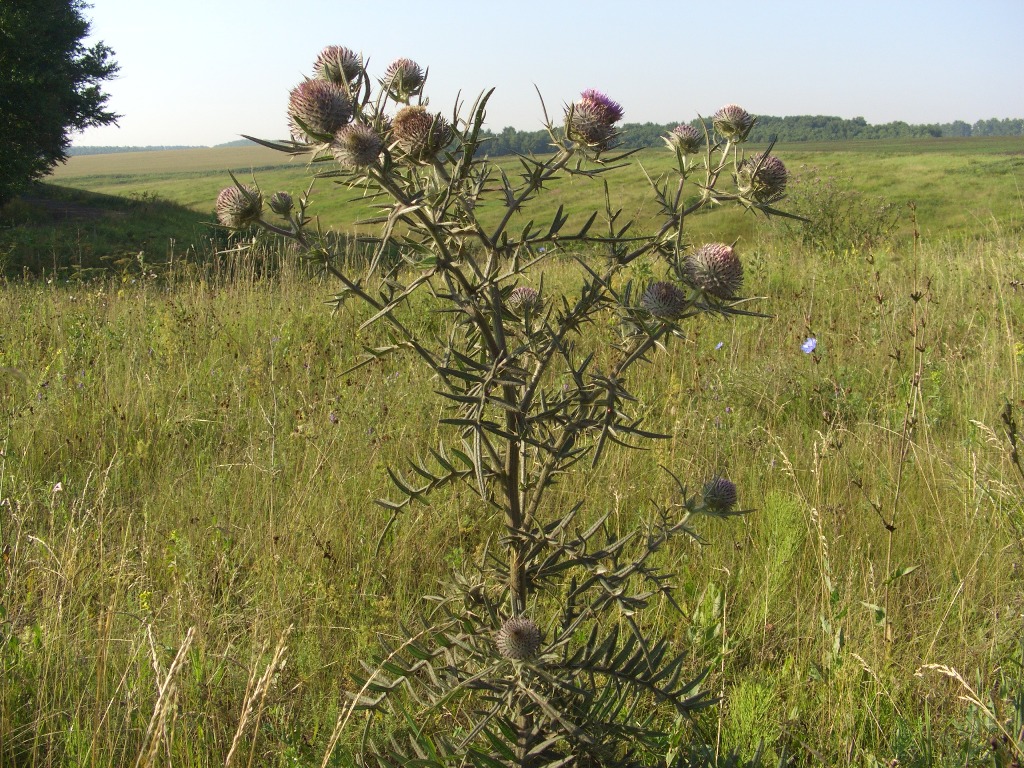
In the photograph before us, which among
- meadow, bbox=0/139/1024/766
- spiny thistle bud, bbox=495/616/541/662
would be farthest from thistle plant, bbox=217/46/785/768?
meadow, bbox=0/139/1024/766

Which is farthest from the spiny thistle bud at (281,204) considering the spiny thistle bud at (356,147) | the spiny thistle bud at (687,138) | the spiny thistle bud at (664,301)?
the spiny thistle bud at (687,138)

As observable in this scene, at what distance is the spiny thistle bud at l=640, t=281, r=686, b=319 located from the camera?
1495mm

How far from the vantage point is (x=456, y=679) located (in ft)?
5.40

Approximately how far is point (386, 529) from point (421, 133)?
30.7 inches

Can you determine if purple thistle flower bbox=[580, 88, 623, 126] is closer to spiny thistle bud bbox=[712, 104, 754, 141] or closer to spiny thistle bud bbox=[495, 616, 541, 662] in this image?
spiny thistle bud bbox=[712, 104, 754, 141]

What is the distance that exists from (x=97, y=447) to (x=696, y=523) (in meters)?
2.80

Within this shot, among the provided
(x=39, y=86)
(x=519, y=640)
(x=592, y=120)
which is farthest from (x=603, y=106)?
(x=39, y=86)

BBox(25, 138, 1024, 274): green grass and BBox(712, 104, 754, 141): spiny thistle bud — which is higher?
BBox(25, 138, 1024, 274): green grass

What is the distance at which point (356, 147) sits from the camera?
133cm

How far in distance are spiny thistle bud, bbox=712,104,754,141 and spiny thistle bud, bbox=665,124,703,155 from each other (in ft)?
0.21

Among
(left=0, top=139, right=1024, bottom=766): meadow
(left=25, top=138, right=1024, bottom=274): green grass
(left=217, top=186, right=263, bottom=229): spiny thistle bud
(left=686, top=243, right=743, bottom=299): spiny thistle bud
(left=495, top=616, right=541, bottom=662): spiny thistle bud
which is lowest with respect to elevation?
(left=0, top=139, right=1024, bottom=766): meadow

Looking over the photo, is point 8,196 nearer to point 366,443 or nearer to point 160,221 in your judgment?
point 160,221

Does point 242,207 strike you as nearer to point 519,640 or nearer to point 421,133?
point 421,133

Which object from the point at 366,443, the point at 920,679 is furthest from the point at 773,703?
the point at 366,443
